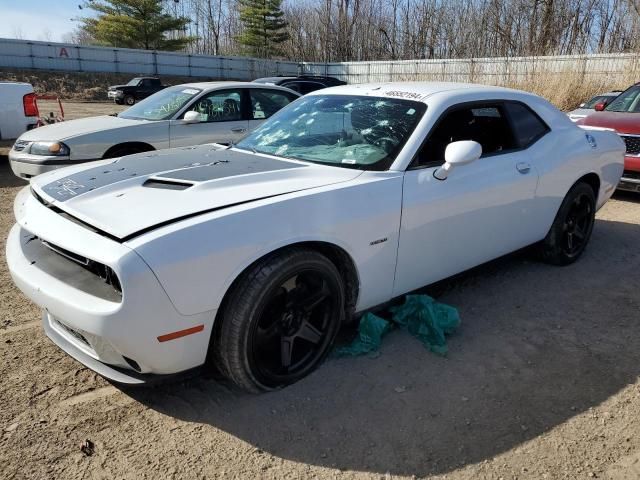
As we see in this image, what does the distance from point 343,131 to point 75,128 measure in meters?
4.61

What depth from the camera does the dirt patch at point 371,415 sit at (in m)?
2.25

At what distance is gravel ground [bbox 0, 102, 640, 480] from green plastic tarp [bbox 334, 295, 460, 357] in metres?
0.07

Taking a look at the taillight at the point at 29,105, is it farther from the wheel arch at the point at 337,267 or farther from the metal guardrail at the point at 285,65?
the metal guardrail at the point at 285,65

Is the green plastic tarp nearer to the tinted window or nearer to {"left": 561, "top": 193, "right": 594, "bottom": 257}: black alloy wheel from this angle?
{"left": 561, "top": 193, "right": 594, "bottom": 257}: black alloy wheel

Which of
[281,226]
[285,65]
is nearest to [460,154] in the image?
[281,226]

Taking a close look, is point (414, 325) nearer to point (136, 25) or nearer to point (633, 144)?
point (633, 144)

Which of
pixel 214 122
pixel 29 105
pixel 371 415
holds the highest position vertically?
pixel 29 105

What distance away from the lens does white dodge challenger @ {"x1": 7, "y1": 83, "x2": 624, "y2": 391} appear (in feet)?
7.30

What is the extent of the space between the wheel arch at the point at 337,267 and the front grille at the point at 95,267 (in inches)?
18.6

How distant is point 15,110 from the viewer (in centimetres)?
806

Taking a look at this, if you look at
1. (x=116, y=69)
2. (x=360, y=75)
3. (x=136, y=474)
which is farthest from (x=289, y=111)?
(x=116, y=69)

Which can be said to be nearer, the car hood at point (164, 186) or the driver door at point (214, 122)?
the car hood at point (164, 186)

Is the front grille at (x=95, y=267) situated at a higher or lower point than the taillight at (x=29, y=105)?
lower

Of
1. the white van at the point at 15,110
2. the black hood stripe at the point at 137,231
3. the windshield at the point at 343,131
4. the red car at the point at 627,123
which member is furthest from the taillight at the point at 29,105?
the red car at the point at 627,123
